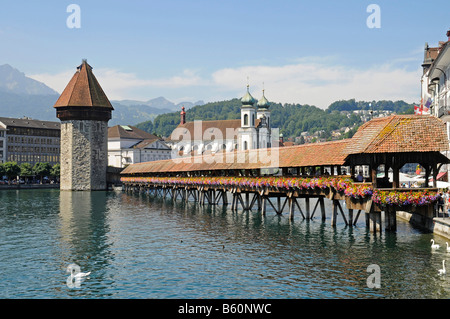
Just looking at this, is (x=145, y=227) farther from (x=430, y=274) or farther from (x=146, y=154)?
(x=146, y=154)

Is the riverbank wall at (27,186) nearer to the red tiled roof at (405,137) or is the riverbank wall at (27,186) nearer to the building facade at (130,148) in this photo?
the building facade at (130,148)

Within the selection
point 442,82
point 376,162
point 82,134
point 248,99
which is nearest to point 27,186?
point 82,134

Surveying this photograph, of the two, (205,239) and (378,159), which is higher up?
(378,159)

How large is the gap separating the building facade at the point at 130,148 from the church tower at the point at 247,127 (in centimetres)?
2269

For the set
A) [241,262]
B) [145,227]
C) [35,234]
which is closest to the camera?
[241,262]

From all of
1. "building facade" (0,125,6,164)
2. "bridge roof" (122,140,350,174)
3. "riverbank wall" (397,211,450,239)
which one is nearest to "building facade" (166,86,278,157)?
"building facade" (0,125,6,164)

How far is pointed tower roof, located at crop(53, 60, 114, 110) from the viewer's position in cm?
9819

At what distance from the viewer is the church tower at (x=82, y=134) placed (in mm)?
98188

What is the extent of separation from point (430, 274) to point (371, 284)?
2.58 meters

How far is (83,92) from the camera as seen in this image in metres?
99.4

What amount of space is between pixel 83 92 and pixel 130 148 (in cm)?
4887

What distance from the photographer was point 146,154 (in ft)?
486
